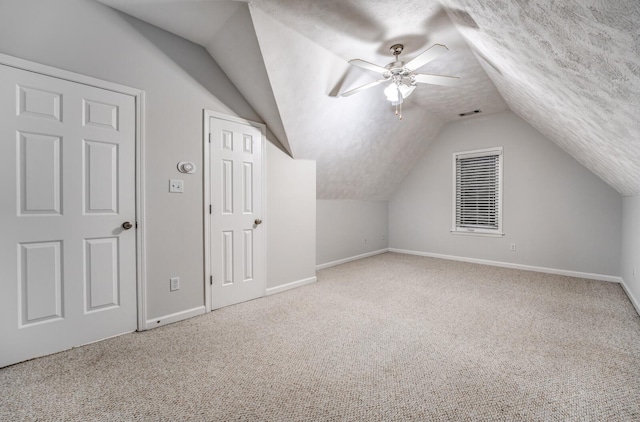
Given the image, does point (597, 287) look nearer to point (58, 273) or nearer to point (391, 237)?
point (391, 237)

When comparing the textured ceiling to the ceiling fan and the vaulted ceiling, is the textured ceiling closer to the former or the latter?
the vaulted ceiling

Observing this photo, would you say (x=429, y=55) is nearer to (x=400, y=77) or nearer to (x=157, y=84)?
(x=400, y=77)

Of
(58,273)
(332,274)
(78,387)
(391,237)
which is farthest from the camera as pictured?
(391,237)

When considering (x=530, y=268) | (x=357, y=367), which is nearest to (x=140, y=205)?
(x=357, y=367)

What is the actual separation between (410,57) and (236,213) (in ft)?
8.32

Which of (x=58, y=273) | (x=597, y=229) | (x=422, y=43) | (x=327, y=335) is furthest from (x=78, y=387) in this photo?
(x=597, y=229)

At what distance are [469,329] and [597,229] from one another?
3.23 metres

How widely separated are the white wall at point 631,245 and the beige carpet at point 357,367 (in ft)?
1.00

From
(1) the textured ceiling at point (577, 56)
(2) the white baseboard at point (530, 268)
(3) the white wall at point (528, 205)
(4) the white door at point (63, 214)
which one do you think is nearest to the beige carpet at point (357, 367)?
(4) the white door at point (63, 214)

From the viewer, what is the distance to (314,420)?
144 centimetres

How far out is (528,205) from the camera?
4.59 meters

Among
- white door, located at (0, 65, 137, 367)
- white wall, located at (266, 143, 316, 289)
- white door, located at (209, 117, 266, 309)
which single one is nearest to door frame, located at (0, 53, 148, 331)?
white door, located at (0, 65, 137, 367)

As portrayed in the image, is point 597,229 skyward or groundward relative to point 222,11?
groundward

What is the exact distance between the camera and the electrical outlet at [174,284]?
260cm
